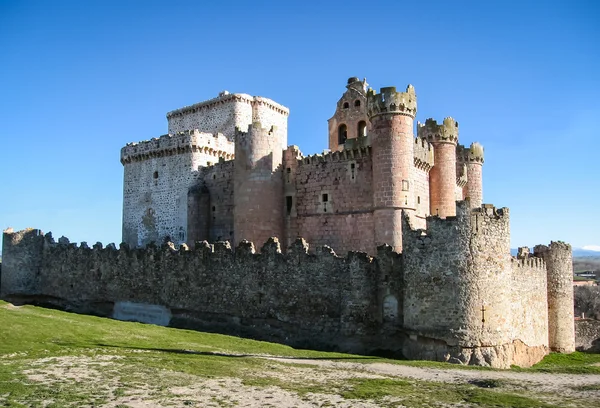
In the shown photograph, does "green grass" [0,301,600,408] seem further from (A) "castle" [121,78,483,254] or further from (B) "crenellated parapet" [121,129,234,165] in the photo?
(B) "crenellated parapet" [121,129,234,165]

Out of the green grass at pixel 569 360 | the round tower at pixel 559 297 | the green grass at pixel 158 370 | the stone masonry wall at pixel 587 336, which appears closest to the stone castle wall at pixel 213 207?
the green grass at pixel 158 370

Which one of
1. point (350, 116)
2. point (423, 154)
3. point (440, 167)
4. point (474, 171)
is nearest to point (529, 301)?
point (423, 154)

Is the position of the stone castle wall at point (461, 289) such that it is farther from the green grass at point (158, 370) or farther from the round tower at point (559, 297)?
the round tower at point (559, 297)

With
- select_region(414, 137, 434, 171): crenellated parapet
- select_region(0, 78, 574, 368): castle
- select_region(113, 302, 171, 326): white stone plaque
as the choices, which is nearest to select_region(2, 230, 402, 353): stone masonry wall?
select_region(0, 78, 574, 368): castle

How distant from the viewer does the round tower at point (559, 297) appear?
35.7 meters

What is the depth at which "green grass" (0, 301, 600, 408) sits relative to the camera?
1614cm

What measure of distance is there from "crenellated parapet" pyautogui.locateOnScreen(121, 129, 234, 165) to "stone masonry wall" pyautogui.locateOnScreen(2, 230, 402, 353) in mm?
8798

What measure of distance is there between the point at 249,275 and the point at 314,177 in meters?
8.97

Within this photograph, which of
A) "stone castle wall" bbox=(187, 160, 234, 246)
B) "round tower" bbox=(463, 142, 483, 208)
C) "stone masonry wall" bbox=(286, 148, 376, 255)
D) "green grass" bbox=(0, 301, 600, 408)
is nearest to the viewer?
"green grass" bbox=(0, 301, 600, 408)

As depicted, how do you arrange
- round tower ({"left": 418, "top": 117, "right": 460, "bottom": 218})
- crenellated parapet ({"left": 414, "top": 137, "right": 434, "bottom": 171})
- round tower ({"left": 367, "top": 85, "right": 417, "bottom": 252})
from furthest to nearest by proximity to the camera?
round tower ({"left": 418, "top": 117, "right": 460, "bottom": 218})
crenellated parapet ({"left": 414, "top": 137, "right": 434, "bottom": 171})
round tower ({"left": 367, "top": 85, "right": 417, "bottom": 252})

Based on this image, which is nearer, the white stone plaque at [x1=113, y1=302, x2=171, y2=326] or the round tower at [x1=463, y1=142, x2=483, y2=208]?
the white stone plaque at [x1=113, y1=302, x2=171, y2=326]

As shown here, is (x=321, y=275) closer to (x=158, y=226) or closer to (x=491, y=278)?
(x=491, y=278)

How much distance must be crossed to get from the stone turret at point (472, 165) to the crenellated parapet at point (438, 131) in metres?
5.16

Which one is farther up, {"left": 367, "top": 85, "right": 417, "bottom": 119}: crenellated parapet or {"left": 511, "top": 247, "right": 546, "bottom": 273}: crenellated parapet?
{"left": 367, "top": 85, "right": 417, "bottom": 119}: crenellated parapet
